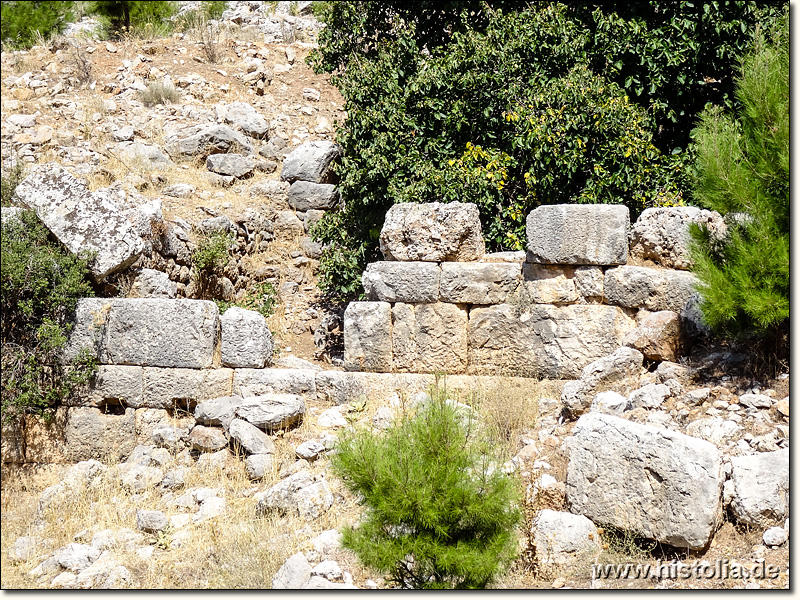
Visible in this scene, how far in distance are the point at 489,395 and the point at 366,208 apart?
3.24m

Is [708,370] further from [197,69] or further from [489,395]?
[197,69]

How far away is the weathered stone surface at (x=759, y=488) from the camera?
462cm

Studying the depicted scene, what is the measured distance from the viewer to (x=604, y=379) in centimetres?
616

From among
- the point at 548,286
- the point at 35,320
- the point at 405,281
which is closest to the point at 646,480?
the point at 548,286

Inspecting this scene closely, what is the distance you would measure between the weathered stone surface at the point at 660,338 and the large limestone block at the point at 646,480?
1.53 metres

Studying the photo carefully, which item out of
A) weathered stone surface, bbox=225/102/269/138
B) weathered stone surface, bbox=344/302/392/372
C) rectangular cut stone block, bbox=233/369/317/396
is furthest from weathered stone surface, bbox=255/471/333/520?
weathered stone surface, bbox=225/102/269/138

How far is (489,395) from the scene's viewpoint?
22.0 feet

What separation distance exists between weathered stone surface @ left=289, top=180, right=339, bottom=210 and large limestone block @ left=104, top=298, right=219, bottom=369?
332 cm

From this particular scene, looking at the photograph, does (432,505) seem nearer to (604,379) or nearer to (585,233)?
(604,379)

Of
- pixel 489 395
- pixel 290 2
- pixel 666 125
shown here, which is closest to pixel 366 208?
pixel 489 395

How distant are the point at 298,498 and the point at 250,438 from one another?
1049 mm

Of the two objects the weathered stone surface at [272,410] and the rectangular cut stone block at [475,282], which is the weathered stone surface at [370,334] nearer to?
the rectangular cut stone block at [475,282]

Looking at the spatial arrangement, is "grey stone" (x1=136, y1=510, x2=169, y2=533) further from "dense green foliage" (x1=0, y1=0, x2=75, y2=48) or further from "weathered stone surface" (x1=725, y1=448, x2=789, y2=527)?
"dense green foliage" (x1=0, y1=0, x2=75, y2=48)

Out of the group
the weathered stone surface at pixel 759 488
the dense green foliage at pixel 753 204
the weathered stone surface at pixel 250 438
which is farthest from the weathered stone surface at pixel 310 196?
the weathered stone surface at pixel 759 488
